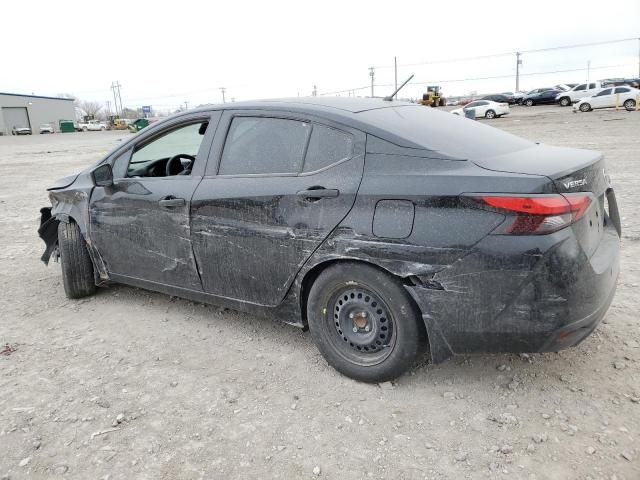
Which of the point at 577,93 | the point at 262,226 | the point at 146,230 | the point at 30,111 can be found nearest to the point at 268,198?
the point at 262,226

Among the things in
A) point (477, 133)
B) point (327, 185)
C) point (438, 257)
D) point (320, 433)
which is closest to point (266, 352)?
point (320, 433)

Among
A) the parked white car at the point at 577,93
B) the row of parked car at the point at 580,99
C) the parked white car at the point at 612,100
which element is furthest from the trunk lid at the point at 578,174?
the parked white car at the point at 577,93

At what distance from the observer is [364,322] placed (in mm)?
2932

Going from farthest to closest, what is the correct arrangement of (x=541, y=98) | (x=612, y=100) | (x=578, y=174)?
(x=541, y=98)
(x=612, y=100)
(x=578, y=174)

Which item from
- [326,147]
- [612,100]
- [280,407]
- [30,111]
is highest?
[30,111]

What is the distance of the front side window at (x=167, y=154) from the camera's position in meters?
3.89

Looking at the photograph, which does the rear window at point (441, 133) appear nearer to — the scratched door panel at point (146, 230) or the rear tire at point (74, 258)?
the scratched door panel at point (146, 230)

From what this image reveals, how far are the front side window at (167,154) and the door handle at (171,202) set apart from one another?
30cm

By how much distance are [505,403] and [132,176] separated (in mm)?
3157

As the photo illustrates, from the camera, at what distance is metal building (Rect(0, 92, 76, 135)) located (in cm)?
7412

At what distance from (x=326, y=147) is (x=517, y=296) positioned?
4.42 feet

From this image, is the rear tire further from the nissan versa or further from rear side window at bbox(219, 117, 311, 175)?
rear side window at bbox(219, 117, 311, 175)

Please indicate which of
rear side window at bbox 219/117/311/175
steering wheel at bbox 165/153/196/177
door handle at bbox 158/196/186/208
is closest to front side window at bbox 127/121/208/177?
steering wheel at bbox 165/153/196/177

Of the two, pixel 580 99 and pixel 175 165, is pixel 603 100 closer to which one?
pixel 580 99
